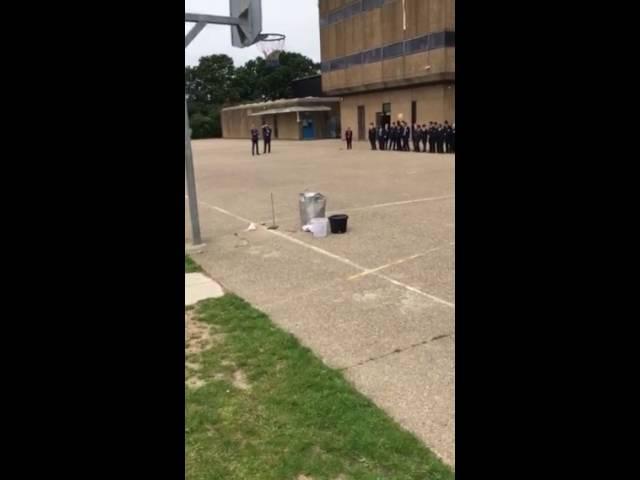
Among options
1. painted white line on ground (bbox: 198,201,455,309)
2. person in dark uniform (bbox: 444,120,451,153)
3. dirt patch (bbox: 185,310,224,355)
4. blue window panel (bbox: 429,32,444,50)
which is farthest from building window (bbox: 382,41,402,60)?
dirt patch (bbox: 185,310,224,355)

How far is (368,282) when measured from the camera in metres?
6.68

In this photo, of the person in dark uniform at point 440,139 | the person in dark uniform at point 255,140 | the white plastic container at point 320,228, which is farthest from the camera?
the person in dark uniform at point 255,140

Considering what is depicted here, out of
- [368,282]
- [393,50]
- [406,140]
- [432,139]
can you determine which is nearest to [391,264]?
Result: [368,282]

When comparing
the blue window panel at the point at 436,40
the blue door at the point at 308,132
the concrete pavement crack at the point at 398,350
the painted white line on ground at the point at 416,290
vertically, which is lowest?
the concrete pavement crack at the point at 398,350

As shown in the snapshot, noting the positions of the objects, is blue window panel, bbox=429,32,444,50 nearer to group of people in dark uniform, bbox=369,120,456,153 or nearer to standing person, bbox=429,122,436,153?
group of people in dark uniform, bbox=369,120,456,153

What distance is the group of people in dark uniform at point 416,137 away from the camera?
27844 millimetres

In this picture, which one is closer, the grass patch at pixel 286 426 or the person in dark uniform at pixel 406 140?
the grass patch at pixel 286 426

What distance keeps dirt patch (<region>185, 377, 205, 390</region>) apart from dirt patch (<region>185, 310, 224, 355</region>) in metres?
0.52

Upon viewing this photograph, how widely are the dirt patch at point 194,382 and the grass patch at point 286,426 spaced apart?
0.03 meters

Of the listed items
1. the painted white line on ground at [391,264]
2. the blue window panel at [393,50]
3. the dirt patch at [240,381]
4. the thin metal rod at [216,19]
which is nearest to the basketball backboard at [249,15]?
the thin metal rod at [216,19]

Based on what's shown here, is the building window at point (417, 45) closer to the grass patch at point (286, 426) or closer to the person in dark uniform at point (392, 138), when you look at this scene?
the person in dark uniform at point (392, 138)
